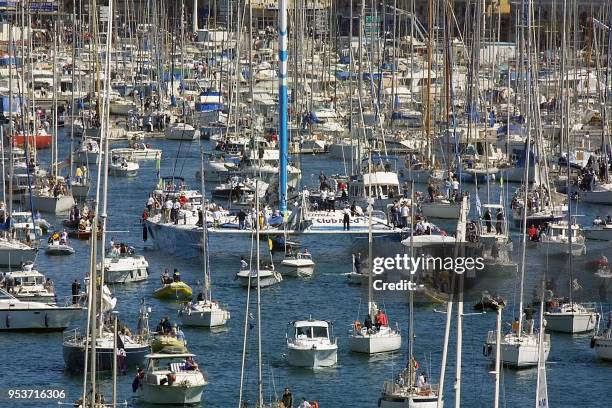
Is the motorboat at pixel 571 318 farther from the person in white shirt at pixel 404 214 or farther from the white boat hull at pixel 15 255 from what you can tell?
the white boat hull at pixel 15 255

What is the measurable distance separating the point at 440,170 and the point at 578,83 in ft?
86.5

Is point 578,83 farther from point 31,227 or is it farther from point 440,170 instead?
point 31,227

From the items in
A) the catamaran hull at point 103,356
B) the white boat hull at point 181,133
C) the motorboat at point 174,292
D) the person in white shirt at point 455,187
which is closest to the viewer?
the catamaran hull at point 103,356

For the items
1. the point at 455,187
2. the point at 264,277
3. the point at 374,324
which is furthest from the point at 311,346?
the point at 455,187

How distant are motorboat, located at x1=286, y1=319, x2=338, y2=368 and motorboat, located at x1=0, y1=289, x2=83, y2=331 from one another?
7.68m

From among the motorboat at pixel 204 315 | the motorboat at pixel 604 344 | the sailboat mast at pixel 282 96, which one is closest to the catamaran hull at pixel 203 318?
the motorboat at pixel 204 315

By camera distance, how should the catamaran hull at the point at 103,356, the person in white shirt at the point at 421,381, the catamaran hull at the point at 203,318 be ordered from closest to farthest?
the person in white shirt at the point at 421,381 → the catamaran hull at the point at 103,356 → the catamaran hull at the point at 203,318

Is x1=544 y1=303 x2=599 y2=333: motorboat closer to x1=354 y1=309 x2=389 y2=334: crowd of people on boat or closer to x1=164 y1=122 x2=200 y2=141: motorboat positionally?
x1=354 y1=309 x2=389 y2=334: crowd of people on boat

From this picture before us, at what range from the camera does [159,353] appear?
54594 mm

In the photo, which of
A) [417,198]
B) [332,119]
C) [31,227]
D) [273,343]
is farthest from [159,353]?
[332,119]

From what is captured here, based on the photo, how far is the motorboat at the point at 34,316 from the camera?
62.0 m

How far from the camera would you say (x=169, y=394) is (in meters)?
53.2

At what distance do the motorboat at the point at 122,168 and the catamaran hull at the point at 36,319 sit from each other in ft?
124

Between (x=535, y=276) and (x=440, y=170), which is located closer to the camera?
(x=535, y=276)
